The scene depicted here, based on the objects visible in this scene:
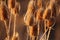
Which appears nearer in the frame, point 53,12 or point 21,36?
point 53,12

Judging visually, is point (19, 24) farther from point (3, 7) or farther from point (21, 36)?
point (3, 7)

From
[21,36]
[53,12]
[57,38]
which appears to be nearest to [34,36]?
[53,12]

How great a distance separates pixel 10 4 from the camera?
3.35 feet

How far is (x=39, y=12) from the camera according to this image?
3.25ft

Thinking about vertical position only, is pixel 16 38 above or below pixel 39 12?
below

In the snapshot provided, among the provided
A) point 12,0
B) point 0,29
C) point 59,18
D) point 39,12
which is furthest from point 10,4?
point 59,18

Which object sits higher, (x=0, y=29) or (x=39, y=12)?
(x=39, y=12)

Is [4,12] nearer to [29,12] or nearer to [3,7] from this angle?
[3,7]

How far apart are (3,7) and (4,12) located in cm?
3

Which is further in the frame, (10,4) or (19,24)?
(19,24)

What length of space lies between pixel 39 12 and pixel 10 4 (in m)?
0.16

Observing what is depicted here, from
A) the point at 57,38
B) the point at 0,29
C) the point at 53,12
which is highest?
the point at 53,12

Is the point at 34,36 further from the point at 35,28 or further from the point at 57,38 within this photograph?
the point at 57,38

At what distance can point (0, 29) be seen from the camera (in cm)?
149
